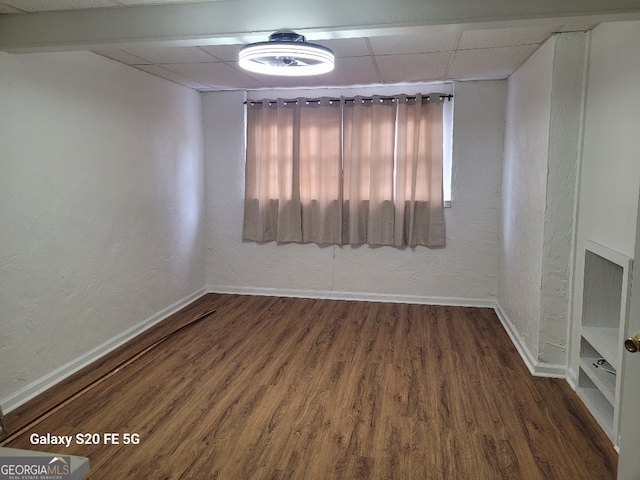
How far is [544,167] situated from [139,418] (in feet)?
9.78

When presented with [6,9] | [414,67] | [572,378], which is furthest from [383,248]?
[6,9]

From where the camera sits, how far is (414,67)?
12.8ft

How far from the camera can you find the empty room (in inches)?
91.1

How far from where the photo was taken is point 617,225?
8.00ft

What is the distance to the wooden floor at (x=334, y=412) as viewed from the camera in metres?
2.25

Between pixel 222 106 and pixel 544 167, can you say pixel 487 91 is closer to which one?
pixel 544 167

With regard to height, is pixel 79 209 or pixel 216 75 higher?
pixel 216 75

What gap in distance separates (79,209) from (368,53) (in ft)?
7.68

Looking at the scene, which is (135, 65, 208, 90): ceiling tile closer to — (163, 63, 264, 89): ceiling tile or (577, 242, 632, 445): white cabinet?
(163, 63, 264, 89): ceiling tile

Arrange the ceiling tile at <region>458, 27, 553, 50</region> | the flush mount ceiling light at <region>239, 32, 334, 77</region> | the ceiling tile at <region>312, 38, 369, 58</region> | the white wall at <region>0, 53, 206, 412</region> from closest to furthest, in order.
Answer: the flush mount ceiling light at <region>239, 32, 334, 77</region>, the white wall at <region>0, 53, 206, 412</region>, the ceiling tile at <region>458, 27, 553, 50</region>, the ceiling tile at <region>312, 38, 369, 58</region>

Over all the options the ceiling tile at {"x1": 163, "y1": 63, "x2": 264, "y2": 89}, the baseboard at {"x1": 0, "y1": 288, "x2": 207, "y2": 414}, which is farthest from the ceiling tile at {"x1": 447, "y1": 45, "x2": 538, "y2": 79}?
the baseboard at {"x1": 0, "y1": 288, "x2": 207, "y2": 414}

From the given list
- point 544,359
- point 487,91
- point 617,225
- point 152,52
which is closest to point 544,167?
point 617,225

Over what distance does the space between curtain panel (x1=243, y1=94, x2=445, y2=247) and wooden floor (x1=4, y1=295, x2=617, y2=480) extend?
1293 millimetres

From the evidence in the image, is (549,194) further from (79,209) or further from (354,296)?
(79,209)
